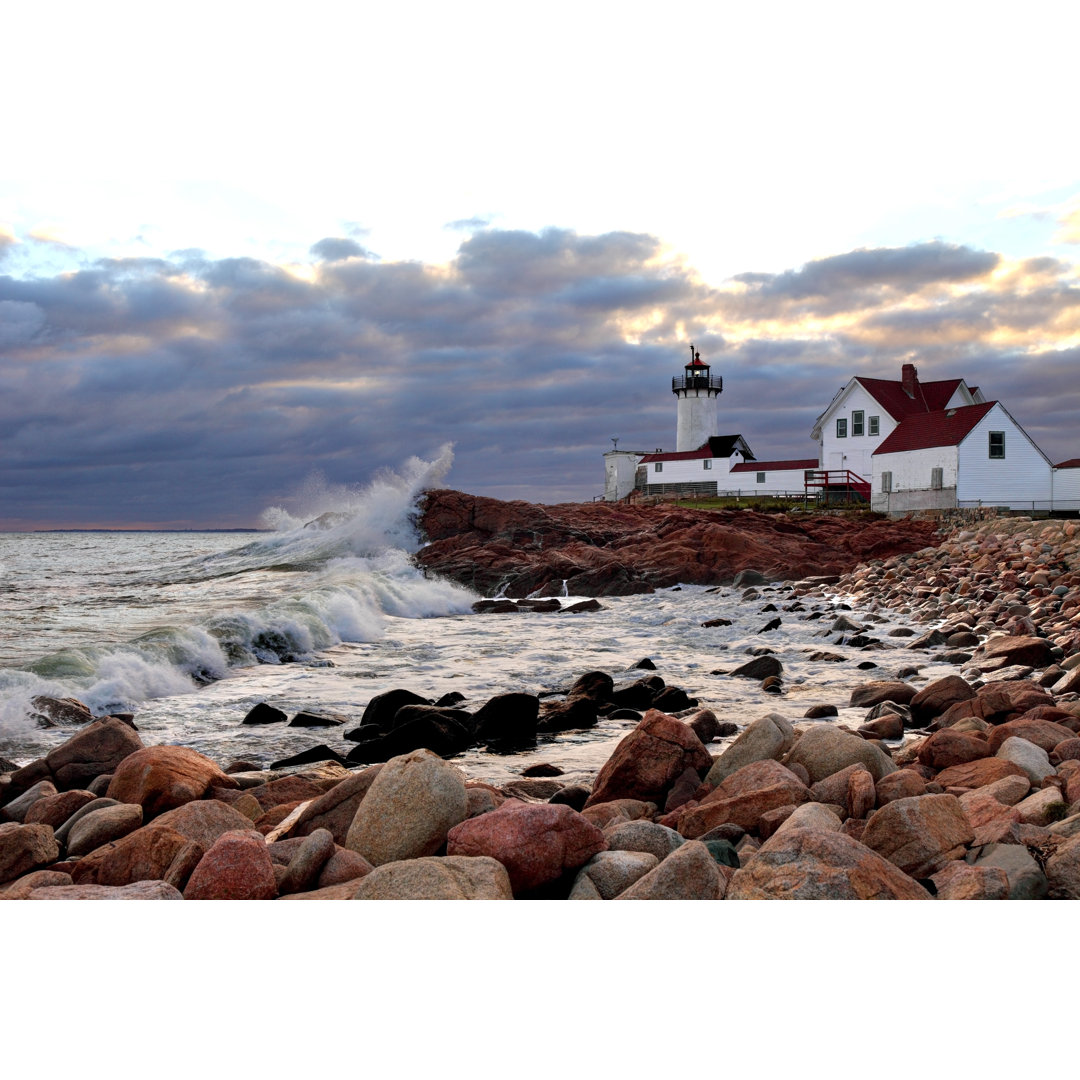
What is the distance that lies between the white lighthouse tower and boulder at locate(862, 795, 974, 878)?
44417 mm

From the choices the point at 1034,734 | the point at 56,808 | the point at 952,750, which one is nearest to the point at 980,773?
the point at 952,750

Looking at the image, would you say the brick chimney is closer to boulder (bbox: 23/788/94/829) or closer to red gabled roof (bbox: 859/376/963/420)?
red gabled roof (bbox: 859/376/963/420)

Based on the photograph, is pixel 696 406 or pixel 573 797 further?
pixel 696 406

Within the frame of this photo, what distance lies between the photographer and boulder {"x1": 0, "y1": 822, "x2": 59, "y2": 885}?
11.4 feet

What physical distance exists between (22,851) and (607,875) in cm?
246

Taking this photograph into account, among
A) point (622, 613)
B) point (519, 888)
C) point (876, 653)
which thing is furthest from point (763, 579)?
point (519, 888)

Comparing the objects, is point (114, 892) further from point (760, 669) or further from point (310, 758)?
point (760, 669)

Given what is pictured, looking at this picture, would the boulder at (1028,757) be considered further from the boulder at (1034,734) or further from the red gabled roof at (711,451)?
the red gabled roof at (711,451)

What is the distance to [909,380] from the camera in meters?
34.1

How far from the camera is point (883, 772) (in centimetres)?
403

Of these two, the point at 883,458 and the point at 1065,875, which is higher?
the point at 883,458

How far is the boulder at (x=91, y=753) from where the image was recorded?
508 centimetres

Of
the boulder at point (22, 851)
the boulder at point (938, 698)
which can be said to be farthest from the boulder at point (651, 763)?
the boulder at point (22, 851)

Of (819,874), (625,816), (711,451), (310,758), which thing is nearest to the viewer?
(819,874)
